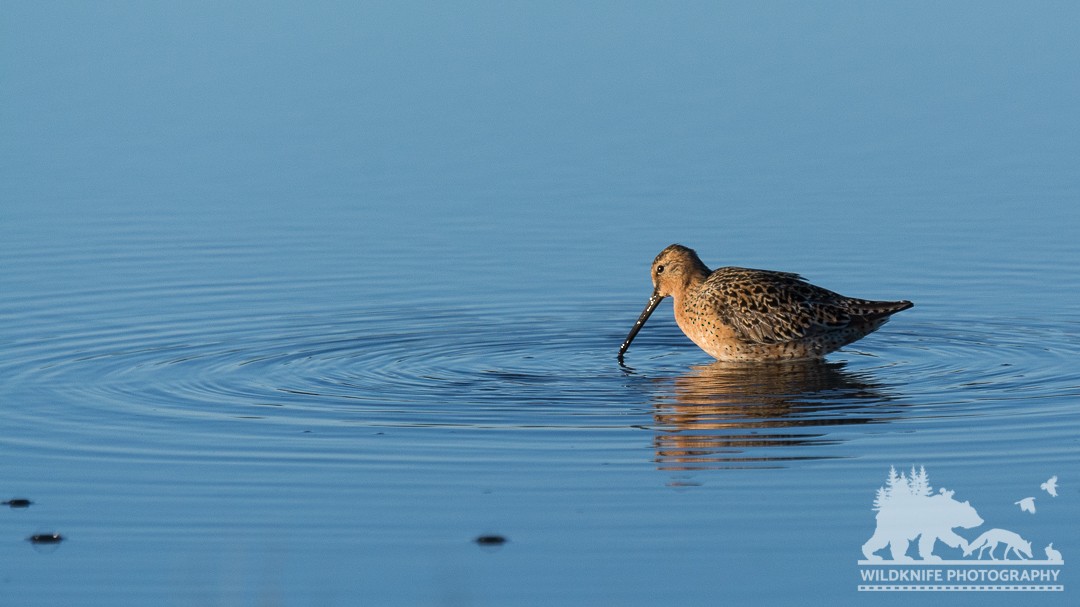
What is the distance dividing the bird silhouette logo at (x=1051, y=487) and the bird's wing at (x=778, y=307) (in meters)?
4.28

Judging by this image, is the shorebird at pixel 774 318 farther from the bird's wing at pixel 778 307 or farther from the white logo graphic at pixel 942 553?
the white logo graphic at pixel 942 553

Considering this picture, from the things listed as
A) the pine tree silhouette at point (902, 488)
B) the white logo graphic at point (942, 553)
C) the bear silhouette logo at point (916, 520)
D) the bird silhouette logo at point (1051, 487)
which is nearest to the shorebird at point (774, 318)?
the pine tree silhouette at point (902, 488)

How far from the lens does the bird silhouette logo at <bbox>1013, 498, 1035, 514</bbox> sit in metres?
8.75

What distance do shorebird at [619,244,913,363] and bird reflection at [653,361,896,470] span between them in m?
0.14

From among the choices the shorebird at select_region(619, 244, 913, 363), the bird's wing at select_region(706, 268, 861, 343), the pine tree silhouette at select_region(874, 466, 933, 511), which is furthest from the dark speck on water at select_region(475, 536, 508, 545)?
the bird's wing at select_region(706, 268, 861, 343)

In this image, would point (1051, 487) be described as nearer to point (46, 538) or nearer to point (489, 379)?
point (489, 379)

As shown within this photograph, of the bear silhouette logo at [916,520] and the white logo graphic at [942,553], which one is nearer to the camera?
the white logo graphic at [942,553]

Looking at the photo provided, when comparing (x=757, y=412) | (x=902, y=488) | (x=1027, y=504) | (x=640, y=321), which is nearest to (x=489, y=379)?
(x=757, y=412)

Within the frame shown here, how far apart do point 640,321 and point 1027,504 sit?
5.64m

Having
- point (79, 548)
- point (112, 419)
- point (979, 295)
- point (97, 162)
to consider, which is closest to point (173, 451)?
point (112, 419)

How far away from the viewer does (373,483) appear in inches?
371

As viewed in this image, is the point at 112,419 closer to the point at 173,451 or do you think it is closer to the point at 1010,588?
the point at 173,451

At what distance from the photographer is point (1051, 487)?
30.0ft

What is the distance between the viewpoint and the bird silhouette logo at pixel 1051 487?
9.05m
